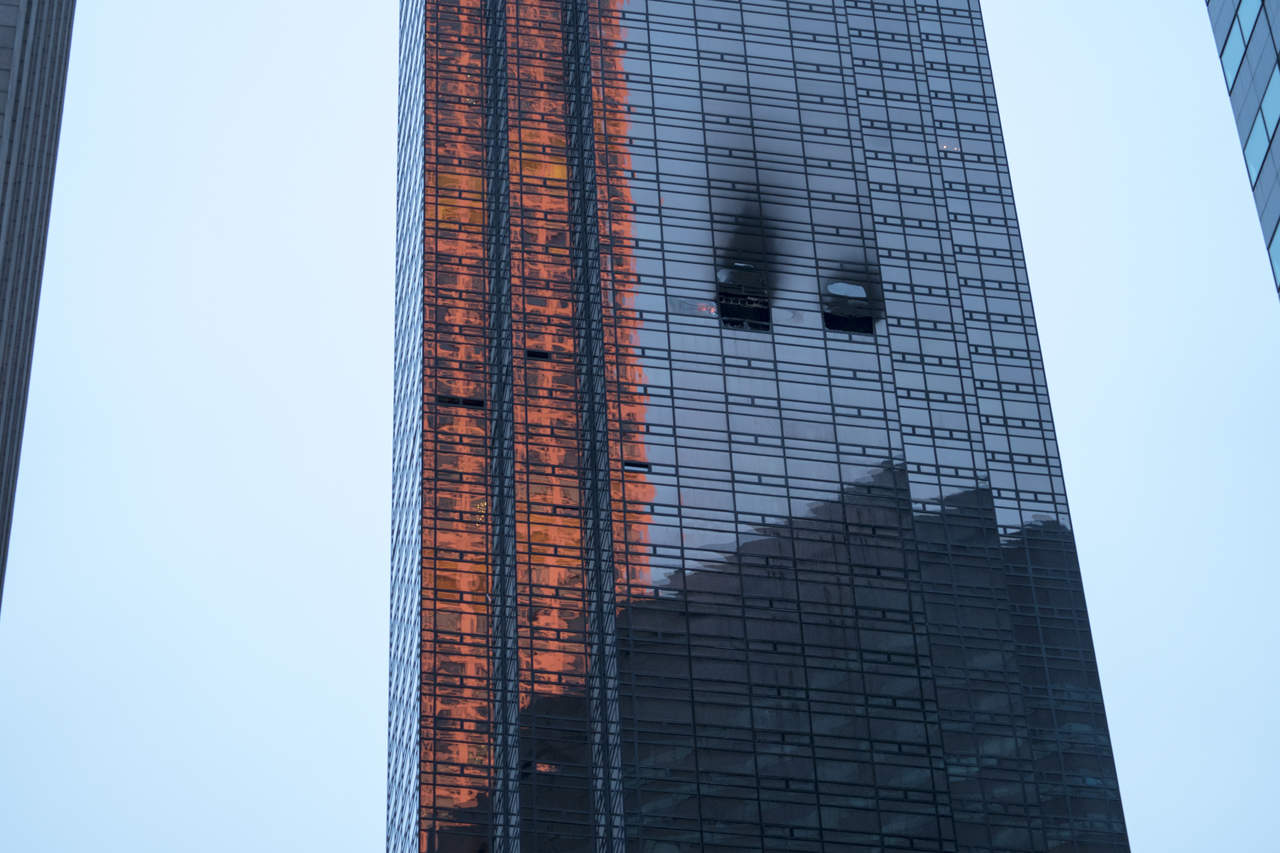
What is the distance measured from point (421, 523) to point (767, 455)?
2358 cm

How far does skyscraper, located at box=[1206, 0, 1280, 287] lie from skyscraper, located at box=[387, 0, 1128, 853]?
66.8m

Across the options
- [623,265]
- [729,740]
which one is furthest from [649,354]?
[729,740]

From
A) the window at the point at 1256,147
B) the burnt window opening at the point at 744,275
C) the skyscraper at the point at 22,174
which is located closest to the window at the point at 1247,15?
the window at the point at 1256,147

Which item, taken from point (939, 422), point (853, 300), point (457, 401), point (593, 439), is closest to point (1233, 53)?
point (593, 439)

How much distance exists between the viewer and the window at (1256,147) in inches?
3007

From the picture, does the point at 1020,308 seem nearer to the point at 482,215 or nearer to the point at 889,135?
the point at 889,135

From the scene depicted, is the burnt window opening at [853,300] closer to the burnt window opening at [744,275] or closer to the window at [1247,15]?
the burnt window opening at [744,275]

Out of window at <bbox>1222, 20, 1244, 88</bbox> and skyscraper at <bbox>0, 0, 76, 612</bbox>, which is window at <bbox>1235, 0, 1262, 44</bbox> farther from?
skyscraper at <bbox>0, 0, 76, 612</bbox>

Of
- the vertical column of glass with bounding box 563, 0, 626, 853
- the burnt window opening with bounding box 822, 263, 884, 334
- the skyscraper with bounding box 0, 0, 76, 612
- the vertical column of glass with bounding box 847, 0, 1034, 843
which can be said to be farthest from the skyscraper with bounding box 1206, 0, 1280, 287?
the burnt window opening with bounding box 822, 263, 884, 334

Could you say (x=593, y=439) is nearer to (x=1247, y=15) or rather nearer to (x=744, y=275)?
(x=744, y=275)

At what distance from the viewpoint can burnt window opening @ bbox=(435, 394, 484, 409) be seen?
497ft

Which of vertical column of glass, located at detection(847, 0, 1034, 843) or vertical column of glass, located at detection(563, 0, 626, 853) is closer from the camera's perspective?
vertical column of glass, located at detection(563, 0, 626, 853)

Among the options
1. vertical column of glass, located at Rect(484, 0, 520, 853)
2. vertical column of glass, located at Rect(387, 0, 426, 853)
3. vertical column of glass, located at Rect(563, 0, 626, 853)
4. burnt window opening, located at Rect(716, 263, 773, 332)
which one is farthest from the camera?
burnt window opening, located at Rect(716, 263, 773, 332)

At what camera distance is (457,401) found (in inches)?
5965
